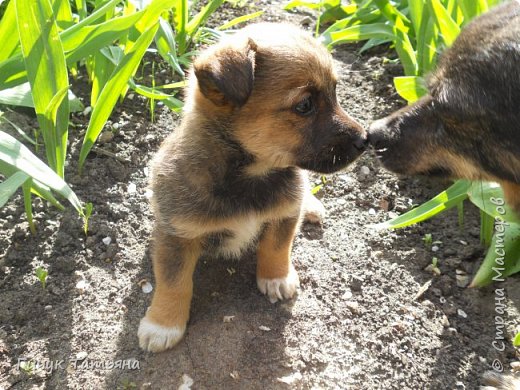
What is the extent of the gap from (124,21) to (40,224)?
1.15 m

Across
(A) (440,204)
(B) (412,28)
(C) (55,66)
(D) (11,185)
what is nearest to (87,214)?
(D) (11,185)

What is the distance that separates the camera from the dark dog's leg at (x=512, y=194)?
2480mm

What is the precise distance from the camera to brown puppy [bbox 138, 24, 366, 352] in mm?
2459

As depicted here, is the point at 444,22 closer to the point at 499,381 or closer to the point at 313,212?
the point at 313,212

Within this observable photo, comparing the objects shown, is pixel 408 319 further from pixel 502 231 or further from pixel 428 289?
pixel 502 231

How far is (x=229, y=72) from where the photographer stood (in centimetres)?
229

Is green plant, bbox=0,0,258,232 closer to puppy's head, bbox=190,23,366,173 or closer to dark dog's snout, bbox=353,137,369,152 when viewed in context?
puppy's head, bbox=190,23,366,173

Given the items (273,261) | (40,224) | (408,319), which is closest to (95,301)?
(40,224)

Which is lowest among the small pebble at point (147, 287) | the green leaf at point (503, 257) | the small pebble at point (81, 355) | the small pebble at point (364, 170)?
the small pebble at point (81, 355)

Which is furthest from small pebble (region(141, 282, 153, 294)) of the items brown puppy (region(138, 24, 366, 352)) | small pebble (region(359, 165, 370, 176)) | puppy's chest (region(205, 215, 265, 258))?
small pebble (region(359, 165, 370, 176))

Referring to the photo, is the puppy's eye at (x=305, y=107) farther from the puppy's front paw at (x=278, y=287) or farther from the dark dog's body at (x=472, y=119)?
the puppy's front paw at (x=278, y=287)

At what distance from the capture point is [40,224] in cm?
316

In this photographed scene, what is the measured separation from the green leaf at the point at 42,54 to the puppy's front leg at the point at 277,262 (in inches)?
45.0

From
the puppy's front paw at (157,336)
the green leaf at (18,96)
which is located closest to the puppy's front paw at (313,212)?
the puppy's front paw at (157,336)
